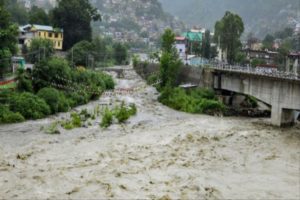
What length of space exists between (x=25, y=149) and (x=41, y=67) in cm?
1632

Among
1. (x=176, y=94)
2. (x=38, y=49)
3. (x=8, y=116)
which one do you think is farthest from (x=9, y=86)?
(x=38, y=49)

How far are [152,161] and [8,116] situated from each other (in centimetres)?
1383

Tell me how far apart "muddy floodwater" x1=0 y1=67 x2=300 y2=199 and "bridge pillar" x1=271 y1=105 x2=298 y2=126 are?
931 mm

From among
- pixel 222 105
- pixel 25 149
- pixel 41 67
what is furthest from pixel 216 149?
pixel 41 67

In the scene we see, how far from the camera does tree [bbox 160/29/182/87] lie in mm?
50438

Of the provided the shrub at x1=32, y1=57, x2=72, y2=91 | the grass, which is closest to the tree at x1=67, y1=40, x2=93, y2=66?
the shrub at x1=32, y1=57, x2=72, y2=91

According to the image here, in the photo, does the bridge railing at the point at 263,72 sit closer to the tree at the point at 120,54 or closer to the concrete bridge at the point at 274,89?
the concrete bridge at the point at 274,89

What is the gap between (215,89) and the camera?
47906 mm

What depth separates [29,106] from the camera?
35062 millimetres

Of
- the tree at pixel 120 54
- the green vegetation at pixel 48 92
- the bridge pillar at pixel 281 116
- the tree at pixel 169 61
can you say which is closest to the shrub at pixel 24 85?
the green vegetation at pixel 48 92

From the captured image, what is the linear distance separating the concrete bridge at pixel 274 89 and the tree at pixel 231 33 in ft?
66.6

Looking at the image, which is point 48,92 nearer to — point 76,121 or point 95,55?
point 76,121

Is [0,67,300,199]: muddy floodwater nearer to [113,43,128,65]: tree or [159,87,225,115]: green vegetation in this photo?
[159,87,225,115]: green vegetation

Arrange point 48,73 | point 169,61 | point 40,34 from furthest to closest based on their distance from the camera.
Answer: point 40,34 → point 169,61 → point 48,73
